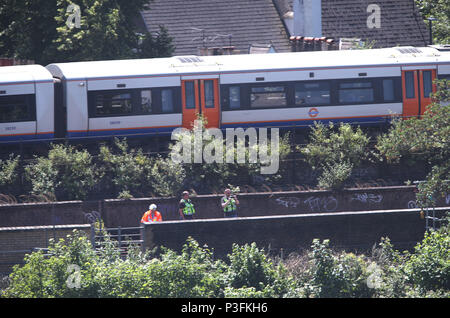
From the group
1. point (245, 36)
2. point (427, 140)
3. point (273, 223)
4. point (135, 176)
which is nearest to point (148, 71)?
point (135, 176)

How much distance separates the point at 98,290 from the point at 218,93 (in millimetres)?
9213

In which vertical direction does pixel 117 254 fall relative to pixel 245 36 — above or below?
below

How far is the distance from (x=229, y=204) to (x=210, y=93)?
4850mm

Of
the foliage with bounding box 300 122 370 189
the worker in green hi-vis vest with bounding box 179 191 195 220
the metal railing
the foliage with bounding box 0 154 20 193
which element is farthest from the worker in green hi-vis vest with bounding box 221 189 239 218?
the foliage with bounding box 0 154 20 193

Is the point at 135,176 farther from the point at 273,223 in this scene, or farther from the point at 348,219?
the point at 348,219

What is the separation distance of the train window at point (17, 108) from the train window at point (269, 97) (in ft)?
22.8

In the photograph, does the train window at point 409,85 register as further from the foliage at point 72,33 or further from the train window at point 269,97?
the foliage at point 72,33

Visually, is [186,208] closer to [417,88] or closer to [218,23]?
[417,88]

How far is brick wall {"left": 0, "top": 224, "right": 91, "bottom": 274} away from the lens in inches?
717

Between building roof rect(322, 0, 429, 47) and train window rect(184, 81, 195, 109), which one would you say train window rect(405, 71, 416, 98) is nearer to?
train window rect(184, 81, 195, 109)

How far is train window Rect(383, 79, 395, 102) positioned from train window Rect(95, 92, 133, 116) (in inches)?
324

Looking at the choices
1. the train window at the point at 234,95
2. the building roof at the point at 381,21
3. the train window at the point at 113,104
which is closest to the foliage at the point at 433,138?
the train window at the point at 234,95

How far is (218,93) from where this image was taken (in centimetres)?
2269

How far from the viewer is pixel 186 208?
19.2 metres
